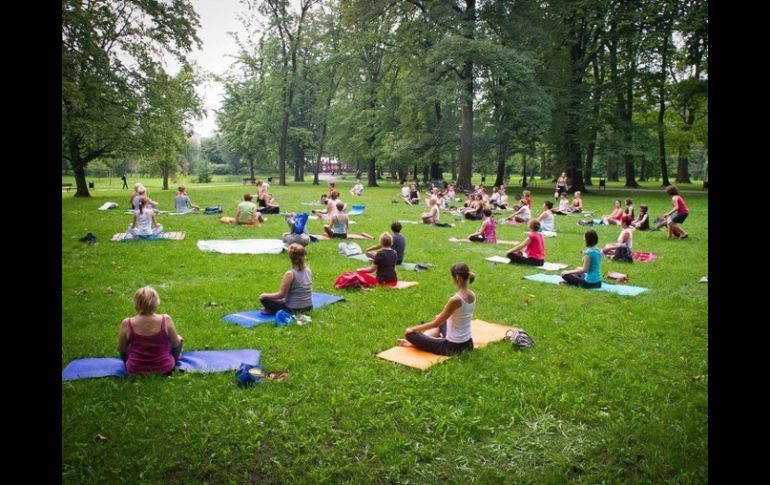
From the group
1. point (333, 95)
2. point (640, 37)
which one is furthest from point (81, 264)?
point (333, 95)

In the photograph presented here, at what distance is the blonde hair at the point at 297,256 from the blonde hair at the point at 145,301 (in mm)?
2327

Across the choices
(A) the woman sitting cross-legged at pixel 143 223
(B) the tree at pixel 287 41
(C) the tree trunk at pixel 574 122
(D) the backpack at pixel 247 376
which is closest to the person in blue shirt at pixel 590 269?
(D) the backpack at pixel 247 376

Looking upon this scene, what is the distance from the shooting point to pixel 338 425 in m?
4.39

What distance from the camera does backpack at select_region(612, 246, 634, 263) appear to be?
1173 cm

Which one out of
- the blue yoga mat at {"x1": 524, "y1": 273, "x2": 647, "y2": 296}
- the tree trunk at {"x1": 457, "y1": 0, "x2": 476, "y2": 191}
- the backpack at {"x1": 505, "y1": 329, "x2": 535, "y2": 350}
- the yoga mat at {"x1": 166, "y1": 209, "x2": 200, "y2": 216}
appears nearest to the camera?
the backpack at {"x1": 505, "y1": 329, "x2": 535, "y2": 350}

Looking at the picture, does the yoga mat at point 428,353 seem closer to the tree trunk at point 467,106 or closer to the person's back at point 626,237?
the person's back at point 626,237

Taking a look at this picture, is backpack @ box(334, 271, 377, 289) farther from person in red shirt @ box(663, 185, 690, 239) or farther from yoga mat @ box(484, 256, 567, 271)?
person in red shirt @ box(663, 185, 690, 239)

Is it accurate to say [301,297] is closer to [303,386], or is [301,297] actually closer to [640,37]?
[303,386]

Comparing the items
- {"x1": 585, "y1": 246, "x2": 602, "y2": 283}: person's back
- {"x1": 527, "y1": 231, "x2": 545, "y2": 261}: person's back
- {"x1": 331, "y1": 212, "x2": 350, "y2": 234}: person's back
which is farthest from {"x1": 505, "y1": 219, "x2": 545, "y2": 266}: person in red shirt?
{"x1": 331, "y1": 212, "x2": 350, "y2": 234}: person's back

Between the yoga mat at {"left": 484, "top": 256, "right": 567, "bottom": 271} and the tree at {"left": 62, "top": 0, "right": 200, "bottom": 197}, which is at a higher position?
the tree at {"left": 62, "top": 0, "right": 200, "bottom": 197}

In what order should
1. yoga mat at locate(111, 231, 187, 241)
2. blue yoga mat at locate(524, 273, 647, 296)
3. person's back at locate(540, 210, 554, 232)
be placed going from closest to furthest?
1. blue yoga mat at locate(524, 273, 647, 296)
2. yoga mat at locate(111, 231, 187, 241)
3. person's back at locate(540, 210, 554, 232)

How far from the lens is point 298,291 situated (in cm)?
739

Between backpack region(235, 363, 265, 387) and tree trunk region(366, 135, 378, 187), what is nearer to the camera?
backpack region(235, 363, 265, 387)

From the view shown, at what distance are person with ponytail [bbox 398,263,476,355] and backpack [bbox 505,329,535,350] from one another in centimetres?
55
